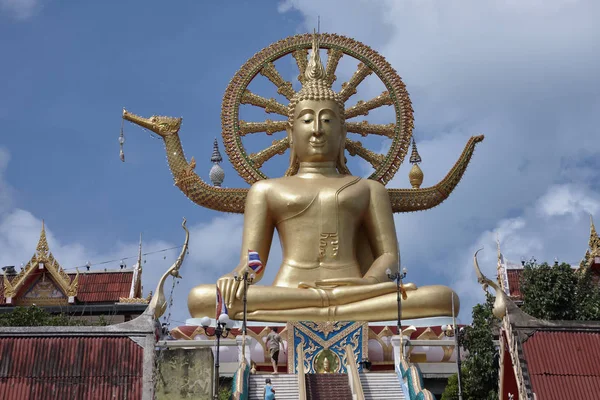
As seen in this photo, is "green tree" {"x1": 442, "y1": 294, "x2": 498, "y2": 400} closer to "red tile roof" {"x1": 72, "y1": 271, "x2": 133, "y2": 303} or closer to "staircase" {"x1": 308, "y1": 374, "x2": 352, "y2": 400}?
"staircase" {"x1": 308, "y1": 374, "x2": 352, "y2": 400}

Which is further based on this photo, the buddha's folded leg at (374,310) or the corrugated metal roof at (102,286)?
the corrugated metal roof at (102,286)

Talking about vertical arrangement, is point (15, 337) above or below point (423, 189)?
below

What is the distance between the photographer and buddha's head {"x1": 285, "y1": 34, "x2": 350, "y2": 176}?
21.8 meters

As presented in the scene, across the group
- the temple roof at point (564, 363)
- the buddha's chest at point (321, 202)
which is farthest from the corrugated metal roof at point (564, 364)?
the buddha's chest at point (321, 202)

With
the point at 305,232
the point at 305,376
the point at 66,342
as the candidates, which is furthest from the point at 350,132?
the point at 66,342

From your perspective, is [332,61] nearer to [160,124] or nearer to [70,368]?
[160,124]

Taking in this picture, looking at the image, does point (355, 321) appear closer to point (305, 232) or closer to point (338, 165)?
point (305, 232)

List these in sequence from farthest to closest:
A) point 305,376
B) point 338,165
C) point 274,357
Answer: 1. point 338,165
2. point 274,357
3. point 305,376

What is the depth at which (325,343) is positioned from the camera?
1878 centimetres

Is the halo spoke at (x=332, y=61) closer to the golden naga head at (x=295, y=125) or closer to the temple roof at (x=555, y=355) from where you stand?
the golden naga head at (x=295, y=125)

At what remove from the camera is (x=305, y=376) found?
1664 cm

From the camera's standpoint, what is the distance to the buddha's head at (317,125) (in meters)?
21.8

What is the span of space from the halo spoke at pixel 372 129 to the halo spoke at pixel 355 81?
60 cm

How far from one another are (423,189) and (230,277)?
194 inches
